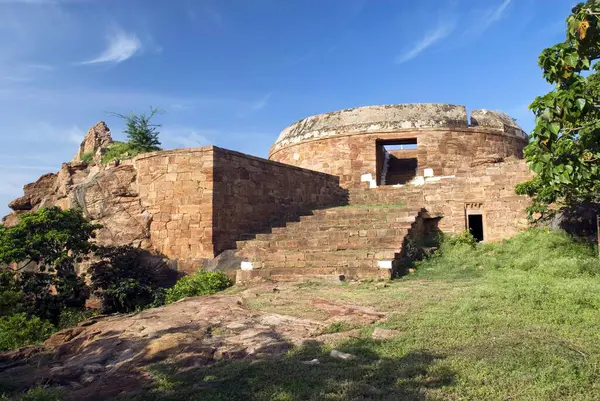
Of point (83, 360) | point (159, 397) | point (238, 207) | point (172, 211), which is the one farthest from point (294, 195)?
point (159, 397)

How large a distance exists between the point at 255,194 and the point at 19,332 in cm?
606

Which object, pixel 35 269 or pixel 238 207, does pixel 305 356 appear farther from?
pixel 35 269

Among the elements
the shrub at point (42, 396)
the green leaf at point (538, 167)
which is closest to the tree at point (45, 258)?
the shrub at point (42, 396)

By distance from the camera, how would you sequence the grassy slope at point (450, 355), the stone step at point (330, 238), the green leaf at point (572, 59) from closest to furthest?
1. the grassy slope at point (450, 355)
2. the green leaf at point (572, 59)
3. the stone step at point (330, 238)

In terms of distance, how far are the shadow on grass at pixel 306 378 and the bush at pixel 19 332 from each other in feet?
14.7

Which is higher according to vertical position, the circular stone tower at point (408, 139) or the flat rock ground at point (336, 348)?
the circular stone tower at point (408, 139)

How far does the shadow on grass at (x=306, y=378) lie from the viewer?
3838 mm

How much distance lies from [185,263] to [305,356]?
6833 mm

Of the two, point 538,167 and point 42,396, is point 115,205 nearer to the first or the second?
point 42,396

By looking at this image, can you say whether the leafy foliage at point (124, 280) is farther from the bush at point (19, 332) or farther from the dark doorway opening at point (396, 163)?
the dark doorway opening at point (396, 163)

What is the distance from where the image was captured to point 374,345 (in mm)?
4895

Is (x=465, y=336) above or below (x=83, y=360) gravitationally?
above

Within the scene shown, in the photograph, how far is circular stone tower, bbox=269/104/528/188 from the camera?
16.1 m

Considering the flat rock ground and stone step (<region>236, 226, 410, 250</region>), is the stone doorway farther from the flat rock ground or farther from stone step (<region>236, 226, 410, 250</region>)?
the flat rock ground
